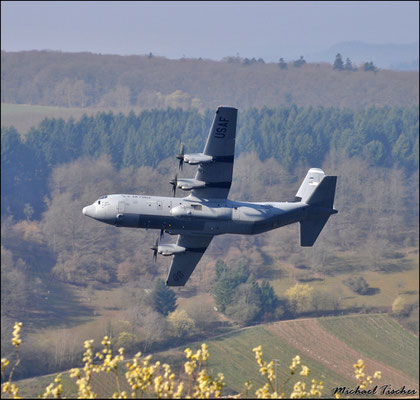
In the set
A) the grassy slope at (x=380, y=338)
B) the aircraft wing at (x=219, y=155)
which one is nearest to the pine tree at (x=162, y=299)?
the grassy slope at (x=380, y=338)

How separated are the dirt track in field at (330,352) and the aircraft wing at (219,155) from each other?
192 ft

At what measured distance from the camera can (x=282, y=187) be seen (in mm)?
185250

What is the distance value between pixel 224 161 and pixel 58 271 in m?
99.4

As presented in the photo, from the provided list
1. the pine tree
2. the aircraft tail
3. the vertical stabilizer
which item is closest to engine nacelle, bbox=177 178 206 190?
the vertical stabilizer

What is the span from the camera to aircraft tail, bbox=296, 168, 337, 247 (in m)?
62.9

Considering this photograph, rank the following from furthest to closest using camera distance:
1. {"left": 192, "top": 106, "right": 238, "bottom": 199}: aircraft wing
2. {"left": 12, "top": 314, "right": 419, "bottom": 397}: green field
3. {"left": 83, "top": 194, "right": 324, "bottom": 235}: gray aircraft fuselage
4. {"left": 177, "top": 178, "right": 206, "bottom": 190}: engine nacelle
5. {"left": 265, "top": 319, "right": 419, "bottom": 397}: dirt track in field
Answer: {"left": 265, "top": 319, "right": 419, "bottom": 397}: dirt track in field → {"left": 12, "top": 314, "right": 419, "bottom": 397}: green field → {"left": 83, "top": 194, "right": 324, "bottom": 235}: gray aircraft fuselage → {"left": 177, "top": 178, "right": 206, "bottom": 190}: engine nacelle → {"left": 192, "top": 106, "right": 238, "bottom": 199}: aircraft wing

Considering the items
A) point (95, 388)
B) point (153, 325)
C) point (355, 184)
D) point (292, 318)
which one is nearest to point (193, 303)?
point (153, 325)

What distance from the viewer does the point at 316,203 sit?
63.2 meters

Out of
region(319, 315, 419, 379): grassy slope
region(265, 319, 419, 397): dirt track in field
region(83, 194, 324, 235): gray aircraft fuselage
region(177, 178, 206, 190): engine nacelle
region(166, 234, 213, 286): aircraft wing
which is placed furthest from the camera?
A: region(319, 315, 419, 379): grassy slope

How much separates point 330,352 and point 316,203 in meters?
56.9

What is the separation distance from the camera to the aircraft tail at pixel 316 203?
206 feet

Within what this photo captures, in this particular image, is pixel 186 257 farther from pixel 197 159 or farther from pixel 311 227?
pixel 197 159

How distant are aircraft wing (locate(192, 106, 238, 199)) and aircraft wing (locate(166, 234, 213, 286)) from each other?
6.75 metres
